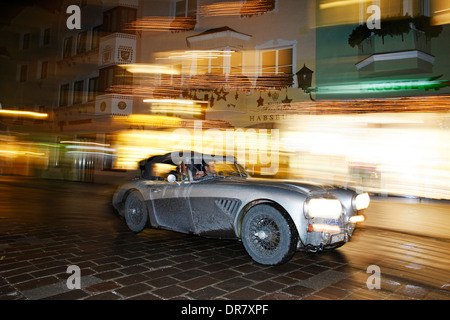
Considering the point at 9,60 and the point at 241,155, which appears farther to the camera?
the point at 9,60

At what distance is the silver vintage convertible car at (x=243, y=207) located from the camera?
4.03 meters

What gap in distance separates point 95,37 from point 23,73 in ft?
40.9

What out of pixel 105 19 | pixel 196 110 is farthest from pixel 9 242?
pixel 105 19

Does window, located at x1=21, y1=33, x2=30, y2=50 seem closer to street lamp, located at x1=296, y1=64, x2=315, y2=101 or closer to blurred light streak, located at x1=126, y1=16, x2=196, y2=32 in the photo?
blurred light streak, located at x1=126, y1=16, x2=196, y2=32

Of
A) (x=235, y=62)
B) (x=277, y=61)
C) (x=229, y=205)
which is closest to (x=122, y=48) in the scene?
(x=235, y=62)

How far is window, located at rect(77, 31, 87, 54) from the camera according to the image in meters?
22.7

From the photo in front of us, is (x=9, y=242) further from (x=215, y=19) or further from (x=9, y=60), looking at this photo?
(x=9, y=60)

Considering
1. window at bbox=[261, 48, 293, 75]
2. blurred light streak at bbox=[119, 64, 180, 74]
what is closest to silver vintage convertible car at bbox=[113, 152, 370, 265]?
window at bbox=[261, 48, 293, 75]

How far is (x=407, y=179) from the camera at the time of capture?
12430 millimetres

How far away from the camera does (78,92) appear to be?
22938 millimetres

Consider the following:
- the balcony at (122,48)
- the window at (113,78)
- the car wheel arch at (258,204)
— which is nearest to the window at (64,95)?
the window at (113,78)

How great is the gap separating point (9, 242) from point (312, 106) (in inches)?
446

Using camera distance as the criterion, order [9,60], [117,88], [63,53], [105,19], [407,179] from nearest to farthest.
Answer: [407,179], [117,88], [105,19], [63,53], [9,60]

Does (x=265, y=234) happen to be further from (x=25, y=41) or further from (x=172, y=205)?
(x=25, y=41)
